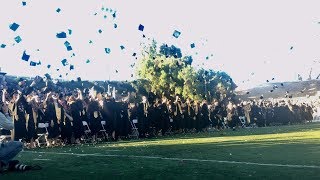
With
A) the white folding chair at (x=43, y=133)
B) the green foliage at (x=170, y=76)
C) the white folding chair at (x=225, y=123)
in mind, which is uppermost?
the green foliage at (x=170, y=76)

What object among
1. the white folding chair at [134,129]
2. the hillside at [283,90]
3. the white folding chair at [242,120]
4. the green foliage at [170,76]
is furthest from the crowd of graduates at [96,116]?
the hillside at [283,90]

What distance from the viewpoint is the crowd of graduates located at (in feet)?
51.2

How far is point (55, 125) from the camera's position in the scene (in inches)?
645

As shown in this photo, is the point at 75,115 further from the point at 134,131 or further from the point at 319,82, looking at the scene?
the point at 319,82

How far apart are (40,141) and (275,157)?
35.0 ft

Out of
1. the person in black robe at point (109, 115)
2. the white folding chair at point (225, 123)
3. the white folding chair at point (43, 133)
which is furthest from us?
the white folding chair at point (225, 123)

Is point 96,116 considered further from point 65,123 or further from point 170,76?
point 170,76

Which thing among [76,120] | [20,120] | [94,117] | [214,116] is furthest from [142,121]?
[214,116]

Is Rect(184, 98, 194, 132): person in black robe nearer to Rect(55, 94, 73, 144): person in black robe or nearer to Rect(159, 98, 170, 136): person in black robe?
Rect(159, 98, 170, 136): person in black robe

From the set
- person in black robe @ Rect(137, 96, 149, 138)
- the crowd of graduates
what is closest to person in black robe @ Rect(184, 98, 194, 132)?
the crowd of graduates

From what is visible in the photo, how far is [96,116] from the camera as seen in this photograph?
18359mm

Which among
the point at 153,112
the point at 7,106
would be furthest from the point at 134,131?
the point at 7,106

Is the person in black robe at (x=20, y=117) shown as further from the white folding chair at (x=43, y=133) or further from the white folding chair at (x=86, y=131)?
the white folding chair at (x=86, y=131)

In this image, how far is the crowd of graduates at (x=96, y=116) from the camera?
15.6 metres
